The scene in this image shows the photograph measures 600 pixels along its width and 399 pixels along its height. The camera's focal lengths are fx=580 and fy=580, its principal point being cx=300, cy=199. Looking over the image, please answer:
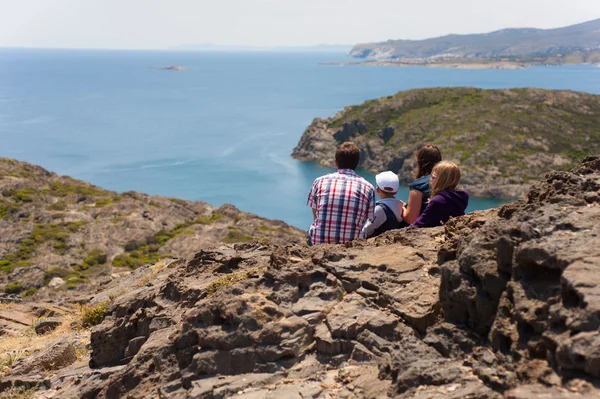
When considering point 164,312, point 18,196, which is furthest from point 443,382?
point 18,196

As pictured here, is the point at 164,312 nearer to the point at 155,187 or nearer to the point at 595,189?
the point at 595,189

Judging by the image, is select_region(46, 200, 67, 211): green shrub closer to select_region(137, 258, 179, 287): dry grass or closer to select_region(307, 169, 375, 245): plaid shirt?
select_region(137, 258, 179, 287): dry grass

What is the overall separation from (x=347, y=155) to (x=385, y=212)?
4.07 ft

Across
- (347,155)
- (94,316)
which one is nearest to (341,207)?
(347,155)

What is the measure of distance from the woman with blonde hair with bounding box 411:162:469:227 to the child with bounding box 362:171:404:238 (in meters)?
0.76

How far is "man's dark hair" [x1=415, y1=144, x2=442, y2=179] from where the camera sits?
33.0ft

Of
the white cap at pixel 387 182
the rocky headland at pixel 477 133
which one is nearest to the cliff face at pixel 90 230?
the white cap at pixel 387 182

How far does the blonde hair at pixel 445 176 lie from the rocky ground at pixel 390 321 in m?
0.69

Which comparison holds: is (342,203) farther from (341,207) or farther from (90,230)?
(90,230)

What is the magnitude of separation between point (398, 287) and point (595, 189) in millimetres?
2659

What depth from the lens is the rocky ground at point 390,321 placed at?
210 inches

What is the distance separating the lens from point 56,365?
1025 centimetres

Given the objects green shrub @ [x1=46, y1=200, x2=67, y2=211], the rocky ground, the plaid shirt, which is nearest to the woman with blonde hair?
the rocky ground

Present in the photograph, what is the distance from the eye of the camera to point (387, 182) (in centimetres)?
996
